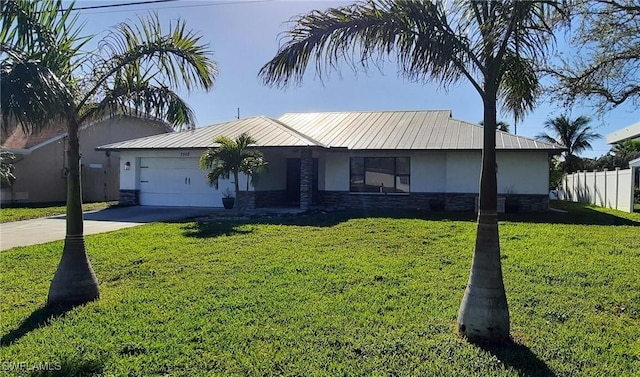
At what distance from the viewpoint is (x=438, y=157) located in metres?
18.5

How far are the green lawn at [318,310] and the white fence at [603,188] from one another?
10.6 m

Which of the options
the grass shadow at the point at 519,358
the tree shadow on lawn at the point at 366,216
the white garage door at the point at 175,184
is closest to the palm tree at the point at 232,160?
the tree shadow on lawn at the point at 366,216

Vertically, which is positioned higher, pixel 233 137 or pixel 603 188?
pixel 233 137

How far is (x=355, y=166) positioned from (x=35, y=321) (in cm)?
1518

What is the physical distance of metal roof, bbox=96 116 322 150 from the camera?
18.1m

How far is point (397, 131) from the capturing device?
810 inches

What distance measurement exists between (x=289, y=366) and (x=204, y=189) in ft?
54.3

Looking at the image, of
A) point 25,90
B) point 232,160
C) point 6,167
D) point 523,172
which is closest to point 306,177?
point 232,160

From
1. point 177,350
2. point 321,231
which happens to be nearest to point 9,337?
point 177,350

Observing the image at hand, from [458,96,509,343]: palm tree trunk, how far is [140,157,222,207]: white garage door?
1620cm

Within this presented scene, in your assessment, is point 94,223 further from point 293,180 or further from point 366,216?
point 293,180

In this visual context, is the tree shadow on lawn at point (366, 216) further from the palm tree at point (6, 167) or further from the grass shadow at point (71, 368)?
the grass shadow at point (71, 368)

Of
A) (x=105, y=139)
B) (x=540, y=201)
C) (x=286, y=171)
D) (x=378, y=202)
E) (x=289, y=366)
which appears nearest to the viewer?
(x=289, y=366)

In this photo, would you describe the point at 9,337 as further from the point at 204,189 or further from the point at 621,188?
the point at 621,188
